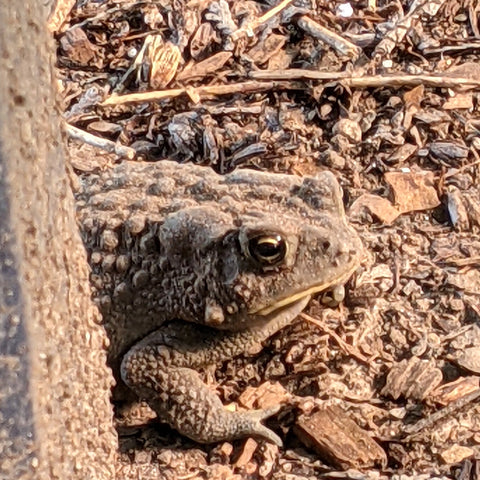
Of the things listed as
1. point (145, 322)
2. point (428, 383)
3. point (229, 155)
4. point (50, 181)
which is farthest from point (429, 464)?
point (50, 181)

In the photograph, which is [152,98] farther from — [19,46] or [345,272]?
[19,46]

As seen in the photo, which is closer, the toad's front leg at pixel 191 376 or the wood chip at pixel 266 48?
the toad's front leg at pixel 191 376

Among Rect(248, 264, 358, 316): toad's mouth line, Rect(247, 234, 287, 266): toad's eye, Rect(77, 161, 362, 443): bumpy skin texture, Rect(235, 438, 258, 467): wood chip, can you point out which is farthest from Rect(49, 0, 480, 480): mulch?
Rect(247, 234, 287, 266): toad's eye

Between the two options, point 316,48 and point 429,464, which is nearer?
point 429,464

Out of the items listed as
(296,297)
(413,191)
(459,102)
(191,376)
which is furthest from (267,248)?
(459,102)

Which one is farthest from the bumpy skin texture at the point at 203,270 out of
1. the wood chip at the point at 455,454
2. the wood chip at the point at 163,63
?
the wood chip at the point at 163,63

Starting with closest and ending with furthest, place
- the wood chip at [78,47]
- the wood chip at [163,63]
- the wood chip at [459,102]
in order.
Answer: the wood chip at [459,102], the wood chip at [163,63], the wood chip at [78,47]

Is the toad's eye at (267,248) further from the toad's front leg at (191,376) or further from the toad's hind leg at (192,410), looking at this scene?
the toad's hind leg at (192,410)
